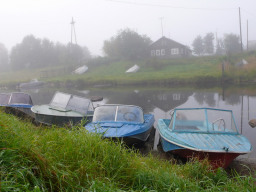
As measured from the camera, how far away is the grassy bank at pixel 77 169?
3.06m

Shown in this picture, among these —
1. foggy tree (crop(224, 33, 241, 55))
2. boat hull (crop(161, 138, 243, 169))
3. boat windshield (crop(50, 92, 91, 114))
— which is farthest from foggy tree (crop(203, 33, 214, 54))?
boat hull (crop(161, 138, 243, 169))

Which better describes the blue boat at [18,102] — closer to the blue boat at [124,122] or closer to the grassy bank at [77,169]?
the blue boat at [124,122]

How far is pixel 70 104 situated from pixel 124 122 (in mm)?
3869

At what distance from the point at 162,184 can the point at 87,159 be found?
1.33 metres

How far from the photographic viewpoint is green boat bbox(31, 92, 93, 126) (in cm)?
1030

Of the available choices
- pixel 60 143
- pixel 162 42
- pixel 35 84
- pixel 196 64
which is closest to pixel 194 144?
pixel 60 143

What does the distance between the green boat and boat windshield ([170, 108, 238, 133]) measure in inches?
148

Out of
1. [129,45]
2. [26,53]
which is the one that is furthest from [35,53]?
[129,45]

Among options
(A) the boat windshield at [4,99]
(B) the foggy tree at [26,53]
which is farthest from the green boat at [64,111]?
(B) the foggy tree at [26,53]

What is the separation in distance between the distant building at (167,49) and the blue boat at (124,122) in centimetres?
5996

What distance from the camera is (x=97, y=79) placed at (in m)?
48.4

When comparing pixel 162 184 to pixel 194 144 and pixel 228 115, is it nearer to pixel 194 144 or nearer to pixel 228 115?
pixel 194 144

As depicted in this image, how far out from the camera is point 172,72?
45.8m

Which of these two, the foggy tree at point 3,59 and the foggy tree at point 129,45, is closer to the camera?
the foggy tree at point 129,45
